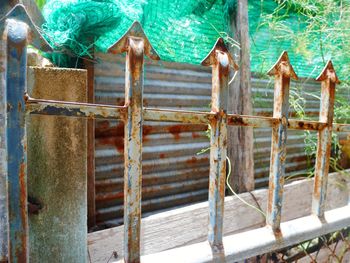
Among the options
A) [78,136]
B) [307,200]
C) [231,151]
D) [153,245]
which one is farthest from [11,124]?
[307,200]

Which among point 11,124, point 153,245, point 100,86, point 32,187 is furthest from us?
point 100,86

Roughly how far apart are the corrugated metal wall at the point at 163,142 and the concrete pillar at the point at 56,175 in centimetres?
104

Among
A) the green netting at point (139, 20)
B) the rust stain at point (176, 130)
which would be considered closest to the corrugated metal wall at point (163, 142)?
the rust stain at point (176, 130)

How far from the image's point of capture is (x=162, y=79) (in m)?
2.49

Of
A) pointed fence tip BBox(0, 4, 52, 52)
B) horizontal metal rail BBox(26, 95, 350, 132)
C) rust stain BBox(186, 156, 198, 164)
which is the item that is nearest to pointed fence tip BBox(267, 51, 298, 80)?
horizontal metal rail BBox(26, 95, 350, 132)

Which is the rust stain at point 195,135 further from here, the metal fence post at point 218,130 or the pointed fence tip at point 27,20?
the pointed fence tip at point 27,20

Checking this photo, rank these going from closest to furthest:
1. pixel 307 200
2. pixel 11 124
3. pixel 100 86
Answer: pixel 11 124 → pixel 100 86 → pixel 307 200

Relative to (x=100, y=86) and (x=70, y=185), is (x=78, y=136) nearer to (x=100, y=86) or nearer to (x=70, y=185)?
(x=70, y=185)

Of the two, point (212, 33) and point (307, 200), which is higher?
point (212, 33)

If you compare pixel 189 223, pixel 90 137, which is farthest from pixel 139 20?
pixel 189 223

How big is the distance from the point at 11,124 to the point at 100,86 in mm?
1344

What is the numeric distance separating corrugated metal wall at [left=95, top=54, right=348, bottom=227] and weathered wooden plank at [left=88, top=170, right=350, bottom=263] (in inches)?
20.8

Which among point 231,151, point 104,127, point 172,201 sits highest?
point 104,127

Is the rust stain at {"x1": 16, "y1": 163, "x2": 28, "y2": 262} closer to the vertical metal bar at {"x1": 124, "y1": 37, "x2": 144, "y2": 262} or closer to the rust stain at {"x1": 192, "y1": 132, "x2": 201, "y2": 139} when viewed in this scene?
the vertical metal bar at {"x1": 124, "y1": 37, "x2": 144, "y2": 262}
